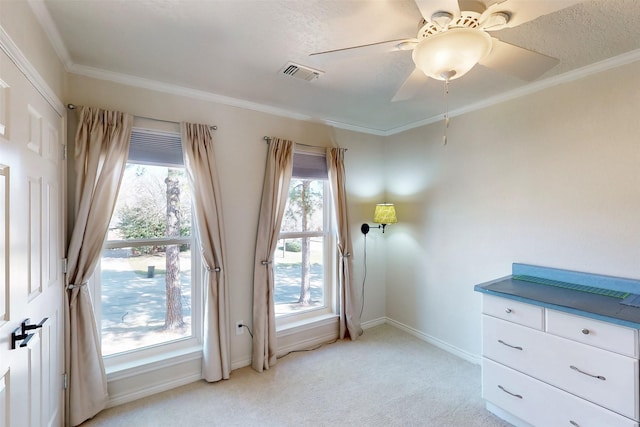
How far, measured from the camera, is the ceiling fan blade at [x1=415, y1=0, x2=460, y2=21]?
1.10m

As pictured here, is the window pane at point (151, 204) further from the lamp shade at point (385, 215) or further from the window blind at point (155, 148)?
the lamp shade at point (385, 215)

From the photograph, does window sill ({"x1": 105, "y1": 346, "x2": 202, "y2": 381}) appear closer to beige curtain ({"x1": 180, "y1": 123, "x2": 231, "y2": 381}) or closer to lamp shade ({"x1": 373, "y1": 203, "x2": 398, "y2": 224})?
beige curtain ({"x1": 180, "y1": 123, "x2": 231, "y2": 381})

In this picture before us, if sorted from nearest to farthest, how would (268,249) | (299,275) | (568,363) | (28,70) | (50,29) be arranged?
(28,70) → (50,29) → (568,363) → (268,249) → (299,275)

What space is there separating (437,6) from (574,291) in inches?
81.6

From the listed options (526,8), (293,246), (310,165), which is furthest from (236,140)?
(526,8)

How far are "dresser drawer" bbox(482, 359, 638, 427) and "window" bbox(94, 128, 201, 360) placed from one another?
2.45m

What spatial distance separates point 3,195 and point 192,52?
4.30 feet

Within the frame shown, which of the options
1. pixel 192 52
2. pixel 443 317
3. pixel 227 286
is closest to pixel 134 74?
pixel 192 52

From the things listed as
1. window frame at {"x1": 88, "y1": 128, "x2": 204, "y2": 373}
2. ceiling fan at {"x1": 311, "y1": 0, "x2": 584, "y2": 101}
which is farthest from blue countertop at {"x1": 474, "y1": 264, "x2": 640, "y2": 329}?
window frame at {"x1": 88, "y1": 128, "x2": 204, "y2": 373}

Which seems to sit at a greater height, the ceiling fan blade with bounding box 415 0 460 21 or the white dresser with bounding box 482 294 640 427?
the ceiling fan blade with bounding box 415 0 460 21

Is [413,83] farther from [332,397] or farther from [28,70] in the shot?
[332,397]

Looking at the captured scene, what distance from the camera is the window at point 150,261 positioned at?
7.50 ft

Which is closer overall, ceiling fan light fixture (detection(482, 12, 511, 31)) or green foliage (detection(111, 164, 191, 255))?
ceiling fan light fixture (detection(482, 12, 511, 31))

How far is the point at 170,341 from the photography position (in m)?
2.49
